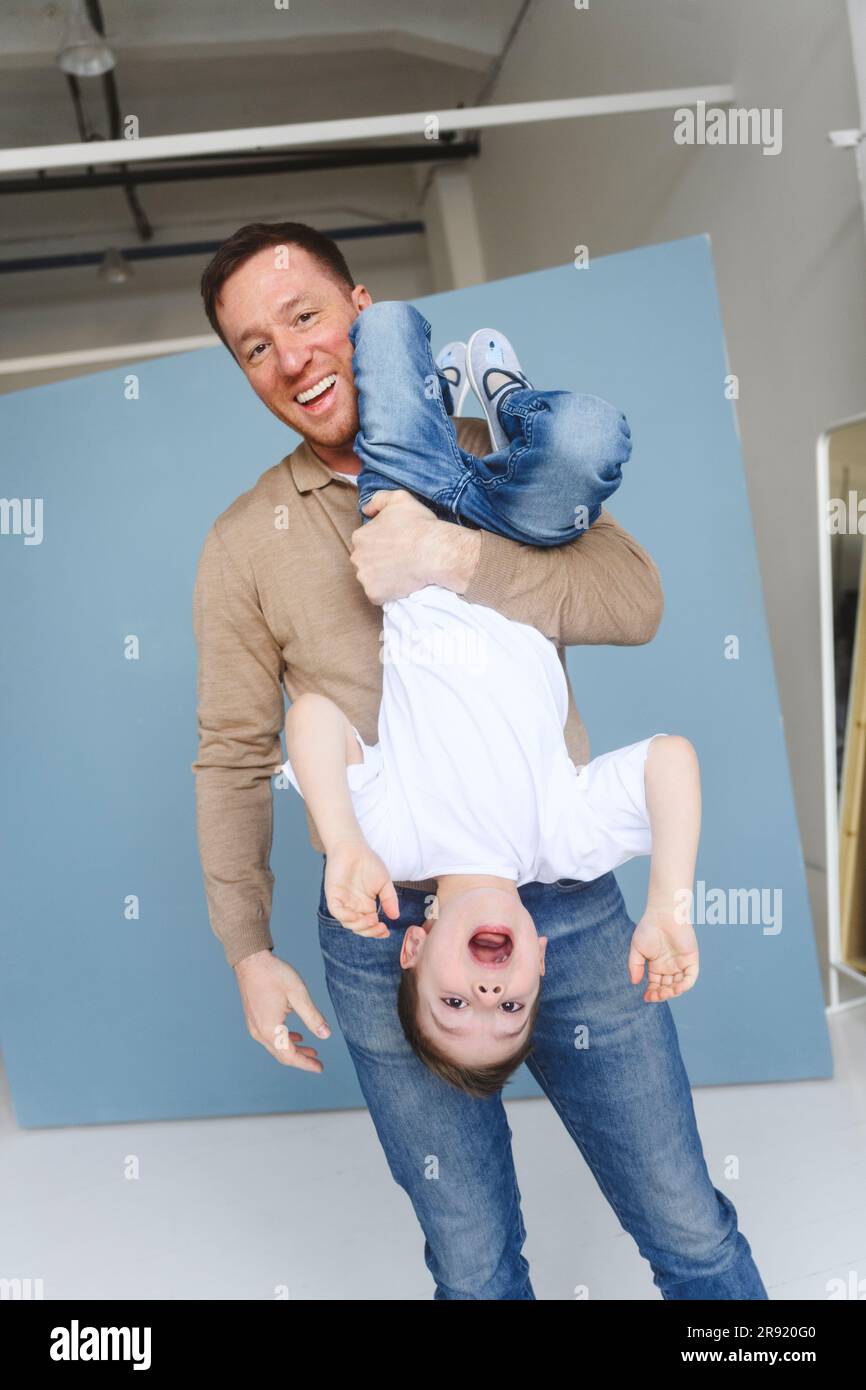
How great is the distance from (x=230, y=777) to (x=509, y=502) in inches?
30.4

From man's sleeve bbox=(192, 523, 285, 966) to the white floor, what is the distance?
1190 mm

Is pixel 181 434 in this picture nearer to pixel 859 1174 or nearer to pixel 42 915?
pixel 42 915

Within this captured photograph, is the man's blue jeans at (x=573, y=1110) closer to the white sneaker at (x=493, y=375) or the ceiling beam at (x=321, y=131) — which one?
the white sneaker at (x=493, y=375)

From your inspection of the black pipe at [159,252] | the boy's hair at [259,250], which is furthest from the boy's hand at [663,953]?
the black pipe at [159,252]

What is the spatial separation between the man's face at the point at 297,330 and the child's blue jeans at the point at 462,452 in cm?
7

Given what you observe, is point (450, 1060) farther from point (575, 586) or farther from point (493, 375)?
point (493, 375)

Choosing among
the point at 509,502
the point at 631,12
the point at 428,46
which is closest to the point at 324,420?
the point at 509,502

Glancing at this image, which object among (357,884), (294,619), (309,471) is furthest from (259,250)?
(357,884)

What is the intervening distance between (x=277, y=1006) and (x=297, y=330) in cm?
124

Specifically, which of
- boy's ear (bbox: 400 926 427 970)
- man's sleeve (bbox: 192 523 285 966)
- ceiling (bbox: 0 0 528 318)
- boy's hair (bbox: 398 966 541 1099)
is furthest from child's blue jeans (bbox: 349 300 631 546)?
ceiling (bbox: 0 0 528 318)

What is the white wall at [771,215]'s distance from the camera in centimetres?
395

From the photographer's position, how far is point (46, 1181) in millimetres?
3773

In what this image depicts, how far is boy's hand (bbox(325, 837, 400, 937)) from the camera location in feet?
6.59

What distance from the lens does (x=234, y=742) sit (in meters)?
2.33
